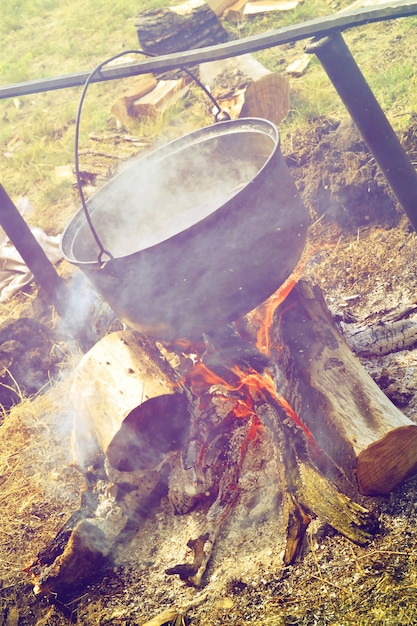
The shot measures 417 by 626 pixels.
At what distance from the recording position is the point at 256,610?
246 centimetres

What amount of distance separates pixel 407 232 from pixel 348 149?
97 centimetres

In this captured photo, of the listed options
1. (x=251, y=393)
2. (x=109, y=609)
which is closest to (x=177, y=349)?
(x=251, y=393)

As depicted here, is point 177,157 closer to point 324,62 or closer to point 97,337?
point 324,62

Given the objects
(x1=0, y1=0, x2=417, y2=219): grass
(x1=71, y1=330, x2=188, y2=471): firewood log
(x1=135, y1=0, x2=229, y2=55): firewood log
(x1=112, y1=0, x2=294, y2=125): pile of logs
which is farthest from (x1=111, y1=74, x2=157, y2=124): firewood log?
(x1=71, y1=330, x2=188, y2=471): firewood log

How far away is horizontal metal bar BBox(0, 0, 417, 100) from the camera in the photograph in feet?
9.34

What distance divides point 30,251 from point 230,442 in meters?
2.30

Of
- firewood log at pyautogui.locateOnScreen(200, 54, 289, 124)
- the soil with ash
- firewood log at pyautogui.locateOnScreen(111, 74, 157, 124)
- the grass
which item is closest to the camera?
the soil with ash

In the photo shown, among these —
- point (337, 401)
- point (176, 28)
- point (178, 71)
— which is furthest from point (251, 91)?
point (337, 401)

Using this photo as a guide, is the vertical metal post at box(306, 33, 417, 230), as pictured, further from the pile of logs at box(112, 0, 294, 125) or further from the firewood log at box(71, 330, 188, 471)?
the pile of logs at box(112, 0, 294, 125)

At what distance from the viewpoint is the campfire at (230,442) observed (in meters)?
2.63

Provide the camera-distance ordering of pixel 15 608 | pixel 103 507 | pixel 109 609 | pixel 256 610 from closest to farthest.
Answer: pixel 256 610, pixel 109 609, pixel 15 608, pixel 103 507

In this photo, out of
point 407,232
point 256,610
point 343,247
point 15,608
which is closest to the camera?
point 256,610

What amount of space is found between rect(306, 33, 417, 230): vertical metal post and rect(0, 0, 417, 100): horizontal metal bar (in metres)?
0.07

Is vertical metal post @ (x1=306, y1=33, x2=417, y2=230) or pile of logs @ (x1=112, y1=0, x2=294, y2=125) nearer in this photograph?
vertical metal post @ (x1=306, y1=33, x2=417, y2=230)
